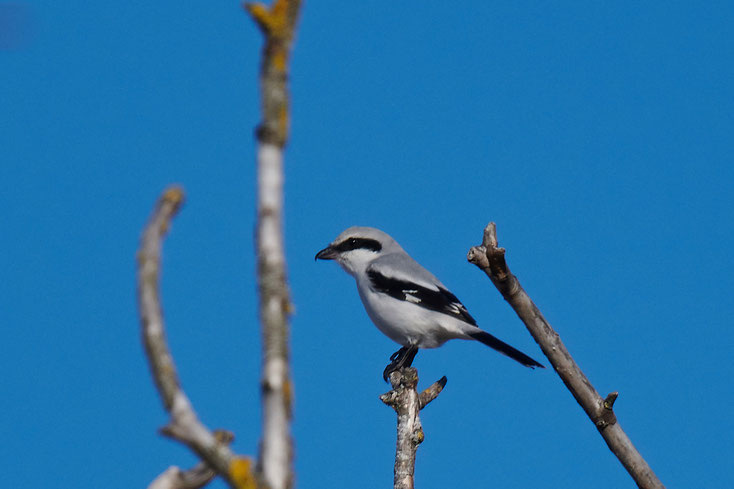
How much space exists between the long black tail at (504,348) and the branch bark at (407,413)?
3.88 feet

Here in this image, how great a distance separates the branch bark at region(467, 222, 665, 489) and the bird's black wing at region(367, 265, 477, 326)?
1.96m

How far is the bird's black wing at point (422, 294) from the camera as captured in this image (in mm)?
7016

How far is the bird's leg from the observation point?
274 inches

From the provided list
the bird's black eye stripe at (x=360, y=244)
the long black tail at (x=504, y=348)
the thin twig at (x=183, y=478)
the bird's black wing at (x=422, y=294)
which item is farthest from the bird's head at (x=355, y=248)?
the thin twig at (x=183, y=478)

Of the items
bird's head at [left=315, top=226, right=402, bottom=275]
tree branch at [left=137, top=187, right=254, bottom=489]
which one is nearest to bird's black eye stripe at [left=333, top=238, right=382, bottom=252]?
bird's head at [left=315, top=226, right=402, bottom=275]

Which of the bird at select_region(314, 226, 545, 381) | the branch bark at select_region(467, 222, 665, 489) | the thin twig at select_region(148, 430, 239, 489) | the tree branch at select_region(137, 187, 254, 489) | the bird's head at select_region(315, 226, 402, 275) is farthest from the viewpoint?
the bird's head at select_region(315, 226, 402, 275)

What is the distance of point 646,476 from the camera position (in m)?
4.72

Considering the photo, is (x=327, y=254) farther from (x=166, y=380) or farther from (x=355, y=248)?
(x=166, y=380)

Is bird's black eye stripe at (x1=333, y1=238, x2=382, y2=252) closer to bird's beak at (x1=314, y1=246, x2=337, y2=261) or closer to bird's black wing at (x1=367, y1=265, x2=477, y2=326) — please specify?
bird's beak at (x1=314, y1=246, x2=337, y2=261)

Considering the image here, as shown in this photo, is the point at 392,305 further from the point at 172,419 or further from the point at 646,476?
the point at 172,419

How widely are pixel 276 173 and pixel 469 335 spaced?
5.61 metres

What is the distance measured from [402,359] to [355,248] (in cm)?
136

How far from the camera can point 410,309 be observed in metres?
7.07

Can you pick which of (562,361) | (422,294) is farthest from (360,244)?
(562,361)
